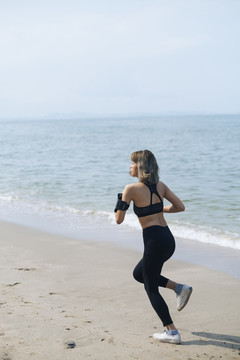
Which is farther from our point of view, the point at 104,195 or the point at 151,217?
the point at 104,195

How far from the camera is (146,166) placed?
4078 mm

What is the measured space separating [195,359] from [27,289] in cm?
251

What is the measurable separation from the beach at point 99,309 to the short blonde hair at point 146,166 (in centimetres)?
147

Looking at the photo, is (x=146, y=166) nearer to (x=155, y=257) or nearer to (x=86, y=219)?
(x=155, y=257)

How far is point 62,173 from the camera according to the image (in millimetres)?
20219

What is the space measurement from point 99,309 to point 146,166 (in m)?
1.90

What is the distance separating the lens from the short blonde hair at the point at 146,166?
4.08m

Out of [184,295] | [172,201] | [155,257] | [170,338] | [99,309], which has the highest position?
[172,201]

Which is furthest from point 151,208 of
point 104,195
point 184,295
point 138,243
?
point 104,195

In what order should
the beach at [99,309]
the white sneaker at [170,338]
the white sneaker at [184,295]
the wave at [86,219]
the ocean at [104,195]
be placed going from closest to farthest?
the beach at [99,309] < the white sneaker at [170,338] < the white sneaker at [184,295] < the wave at [86,219] < the ocean at [104,195]

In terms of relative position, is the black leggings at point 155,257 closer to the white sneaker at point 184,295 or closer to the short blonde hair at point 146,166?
the white sneaker at point 184,295

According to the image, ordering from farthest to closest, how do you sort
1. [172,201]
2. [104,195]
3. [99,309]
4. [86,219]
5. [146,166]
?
[104,195] → [86,219] → [99,309] → [172,201] → [146,166]

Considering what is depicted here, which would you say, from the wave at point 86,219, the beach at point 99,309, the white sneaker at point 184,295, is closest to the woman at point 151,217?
the white sneaker at point 184,295

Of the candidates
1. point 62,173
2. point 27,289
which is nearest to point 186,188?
point 62,173
